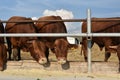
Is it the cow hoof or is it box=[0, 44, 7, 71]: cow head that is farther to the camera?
box=[0, 44, 7, 71]: cow head

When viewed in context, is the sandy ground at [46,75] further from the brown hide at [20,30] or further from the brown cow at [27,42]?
the brown hide at [20,30]

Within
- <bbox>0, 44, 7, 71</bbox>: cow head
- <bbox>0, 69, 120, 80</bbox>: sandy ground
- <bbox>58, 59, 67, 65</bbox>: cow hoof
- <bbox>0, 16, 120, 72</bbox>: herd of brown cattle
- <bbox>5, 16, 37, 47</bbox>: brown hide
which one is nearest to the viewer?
<bbox>0, 69, 120, 80</bbox>: sandy ground

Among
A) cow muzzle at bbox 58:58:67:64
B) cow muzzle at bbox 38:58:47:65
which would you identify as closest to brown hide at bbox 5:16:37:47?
cow muzzle at bbox 38:58:47:65

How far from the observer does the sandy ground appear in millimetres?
7625

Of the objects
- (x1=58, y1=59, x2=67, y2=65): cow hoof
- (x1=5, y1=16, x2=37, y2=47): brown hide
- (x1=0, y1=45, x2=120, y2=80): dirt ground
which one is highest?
(x1=5, y1=16, x2=37, y2=47): brown hide

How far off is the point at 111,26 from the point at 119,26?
0.30m

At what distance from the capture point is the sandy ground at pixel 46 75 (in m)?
7.62

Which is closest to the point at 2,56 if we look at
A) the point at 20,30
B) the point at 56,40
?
the point at 20,30

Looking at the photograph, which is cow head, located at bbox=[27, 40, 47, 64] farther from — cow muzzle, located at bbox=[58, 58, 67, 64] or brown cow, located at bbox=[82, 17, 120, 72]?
brown cow, located at bbox=[82, 17, 120, 72]

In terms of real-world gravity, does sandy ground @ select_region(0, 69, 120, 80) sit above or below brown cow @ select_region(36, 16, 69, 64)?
below

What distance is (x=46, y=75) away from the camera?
26.9 feet

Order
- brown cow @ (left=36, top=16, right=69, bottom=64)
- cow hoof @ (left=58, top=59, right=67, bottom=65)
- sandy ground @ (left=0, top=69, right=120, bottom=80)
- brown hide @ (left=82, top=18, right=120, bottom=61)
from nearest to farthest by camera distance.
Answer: sandy ground @ (left=0, top=69, right=120, bottom=80) < cow hoof @ (left=58, top=59, right=67, bottom=65) < brown cow @ (left=36, top=16, right=69, bottom=64) < brown hide @ (left=82, top=18, right=120, bottom=61)

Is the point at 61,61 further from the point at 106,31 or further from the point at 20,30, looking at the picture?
the point at 106,31

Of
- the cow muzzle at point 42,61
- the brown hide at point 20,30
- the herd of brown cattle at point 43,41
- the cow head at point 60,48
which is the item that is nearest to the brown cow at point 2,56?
the herd of brown cattle at point 43,41
